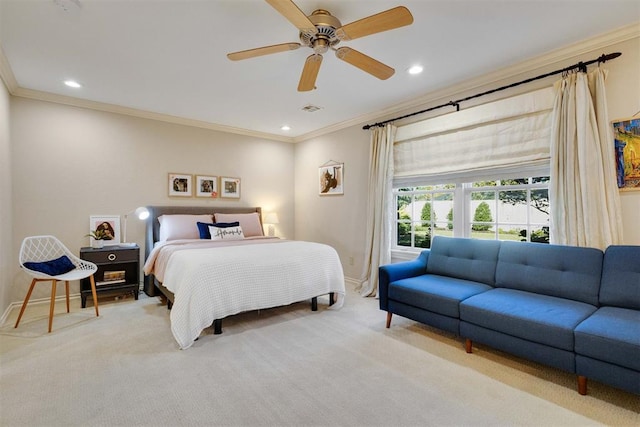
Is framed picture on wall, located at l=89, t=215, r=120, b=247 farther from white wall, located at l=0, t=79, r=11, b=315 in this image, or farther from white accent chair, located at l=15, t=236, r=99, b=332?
white wall, located at l=0, t=79, r=11, b=315

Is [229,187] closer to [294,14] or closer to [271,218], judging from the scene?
[271,218]

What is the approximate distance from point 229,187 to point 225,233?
116 centimetres

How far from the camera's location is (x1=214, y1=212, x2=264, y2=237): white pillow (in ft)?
15.6

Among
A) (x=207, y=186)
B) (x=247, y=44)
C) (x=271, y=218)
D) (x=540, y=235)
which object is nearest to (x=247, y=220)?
(x=271, y=218)

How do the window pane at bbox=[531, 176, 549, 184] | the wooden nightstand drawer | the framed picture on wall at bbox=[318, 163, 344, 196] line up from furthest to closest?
the framed picture on wall at bbox=[318, 163, 344, 196], the wooden nightstand drawer, the window pane at bbox=[531, 176, 549, 184]

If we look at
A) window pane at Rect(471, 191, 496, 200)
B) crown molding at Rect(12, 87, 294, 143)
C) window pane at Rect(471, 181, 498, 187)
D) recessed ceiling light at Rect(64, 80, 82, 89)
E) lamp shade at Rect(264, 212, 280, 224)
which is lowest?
lamp shade at Rect(264, 212, 280, 224)

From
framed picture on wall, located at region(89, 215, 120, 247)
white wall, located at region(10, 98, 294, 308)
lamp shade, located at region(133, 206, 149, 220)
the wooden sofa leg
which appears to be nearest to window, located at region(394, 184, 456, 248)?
the wooden sofa leg

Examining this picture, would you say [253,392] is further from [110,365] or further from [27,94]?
[27,94]

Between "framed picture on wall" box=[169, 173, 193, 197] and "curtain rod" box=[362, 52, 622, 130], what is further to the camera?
"framed picture on wall" box=[169, 173, 193, 197]

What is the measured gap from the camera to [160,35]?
2486mm

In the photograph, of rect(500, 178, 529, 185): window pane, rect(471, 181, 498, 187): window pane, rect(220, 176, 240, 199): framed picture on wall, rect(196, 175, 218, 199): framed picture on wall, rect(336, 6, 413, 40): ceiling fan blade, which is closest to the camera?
rect(336, 6, 413, 40): ceiling fan blade

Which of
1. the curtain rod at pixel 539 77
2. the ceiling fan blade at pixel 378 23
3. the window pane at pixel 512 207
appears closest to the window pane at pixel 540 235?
the window pane at pixel 512 207

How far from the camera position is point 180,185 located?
4.74m

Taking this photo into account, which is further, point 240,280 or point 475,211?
point 475,211
